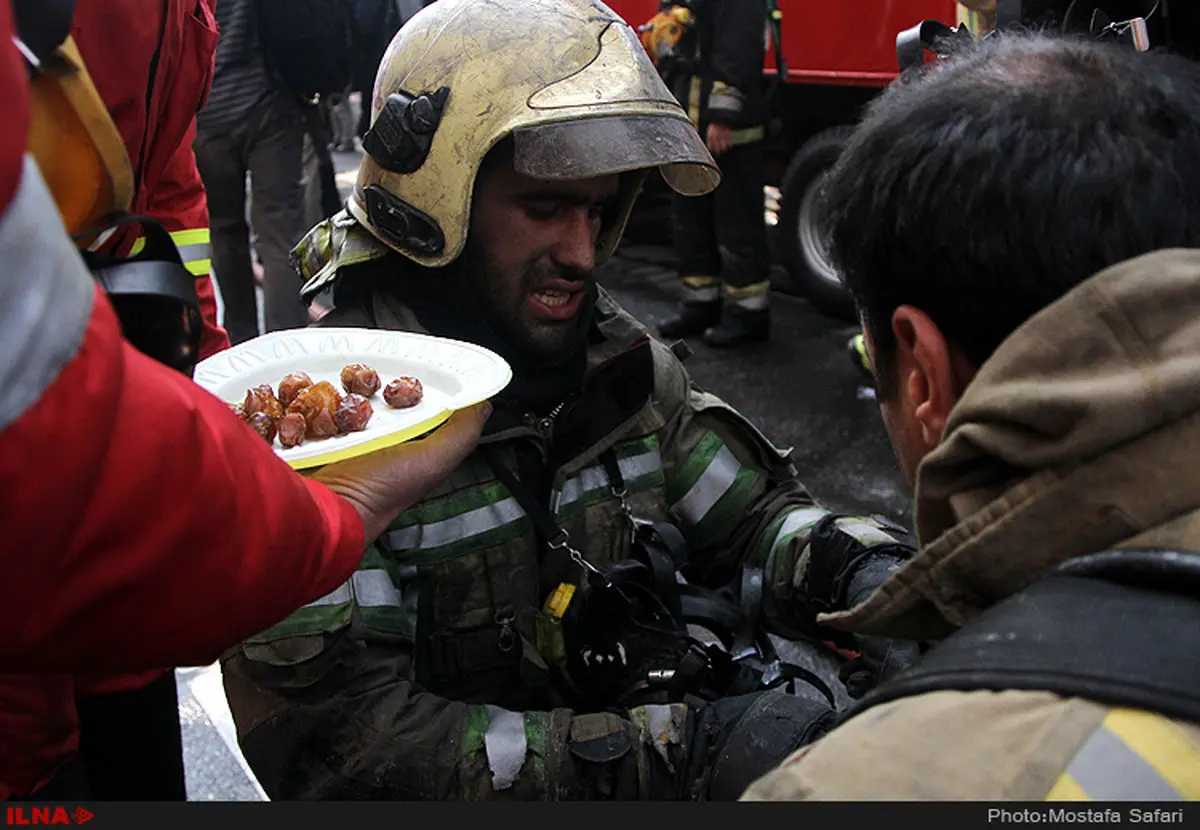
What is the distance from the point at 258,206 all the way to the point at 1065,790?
15.4 feet

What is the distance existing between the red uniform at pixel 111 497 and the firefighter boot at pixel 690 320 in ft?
16.5

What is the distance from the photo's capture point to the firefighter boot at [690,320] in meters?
6.02

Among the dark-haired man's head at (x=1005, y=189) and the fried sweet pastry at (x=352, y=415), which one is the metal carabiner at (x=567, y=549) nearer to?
the fried sweet pastry at (x=352, y=415)

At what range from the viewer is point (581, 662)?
6.41 feet

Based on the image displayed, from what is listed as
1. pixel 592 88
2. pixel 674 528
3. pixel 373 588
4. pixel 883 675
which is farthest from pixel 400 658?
pixel 592 88

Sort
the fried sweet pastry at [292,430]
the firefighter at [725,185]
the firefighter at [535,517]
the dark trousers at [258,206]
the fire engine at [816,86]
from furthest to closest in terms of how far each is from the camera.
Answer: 1. the fire engine at [816,86]
2. the firefighter at [725,185]
3. the dark trousers at [258,206]
4. the firefighter at [535,517]
5. the fried sweet pastry at [292,430]

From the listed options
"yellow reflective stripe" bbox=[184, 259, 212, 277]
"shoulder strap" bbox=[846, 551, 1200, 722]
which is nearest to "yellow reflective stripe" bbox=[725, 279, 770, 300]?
"yellow reflective stripe" bbox=[184, 259, 212, 277]

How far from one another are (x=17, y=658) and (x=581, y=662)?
125cm

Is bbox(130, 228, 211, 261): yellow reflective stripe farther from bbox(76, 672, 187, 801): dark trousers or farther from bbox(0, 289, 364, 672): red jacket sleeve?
bbox(0, 289, 364, 672): red jacket sleeve

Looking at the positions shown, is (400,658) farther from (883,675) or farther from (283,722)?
(883,675)

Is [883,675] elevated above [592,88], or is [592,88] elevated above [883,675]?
[592,88]

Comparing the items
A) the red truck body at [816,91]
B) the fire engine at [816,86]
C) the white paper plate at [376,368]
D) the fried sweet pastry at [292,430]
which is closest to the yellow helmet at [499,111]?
the white paper plate at [376,368]

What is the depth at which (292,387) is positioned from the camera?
163 cm

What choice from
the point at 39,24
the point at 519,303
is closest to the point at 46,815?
the point at 39,24
